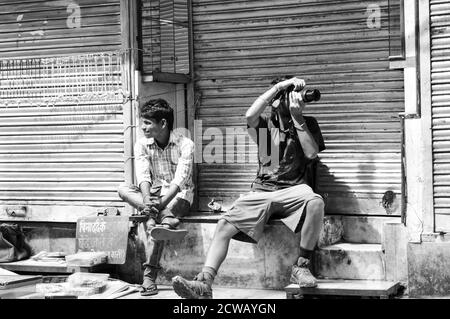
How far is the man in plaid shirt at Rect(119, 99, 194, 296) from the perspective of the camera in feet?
28.1

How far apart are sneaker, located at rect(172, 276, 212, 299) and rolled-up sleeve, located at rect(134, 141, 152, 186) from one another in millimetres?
1508

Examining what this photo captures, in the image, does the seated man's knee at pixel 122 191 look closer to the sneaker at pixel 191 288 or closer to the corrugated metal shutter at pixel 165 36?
the corrugated metal shutter at pixel 165 36

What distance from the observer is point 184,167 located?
28.8 feet

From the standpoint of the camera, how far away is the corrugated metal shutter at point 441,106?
26.1ft

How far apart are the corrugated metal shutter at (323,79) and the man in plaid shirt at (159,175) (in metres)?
0.70

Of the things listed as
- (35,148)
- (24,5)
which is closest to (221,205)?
(35,148)

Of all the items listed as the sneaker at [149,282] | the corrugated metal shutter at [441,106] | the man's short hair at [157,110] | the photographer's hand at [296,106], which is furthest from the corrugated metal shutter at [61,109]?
the corrugated metal shutter at [441,106]

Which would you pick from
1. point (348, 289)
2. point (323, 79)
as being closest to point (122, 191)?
point (323, 79)

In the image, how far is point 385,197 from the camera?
8.69 metres

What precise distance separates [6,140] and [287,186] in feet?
11.1

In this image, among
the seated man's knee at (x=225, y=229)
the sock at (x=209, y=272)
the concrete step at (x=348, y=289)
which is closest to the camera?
the concrete step at (x=348, y=289)

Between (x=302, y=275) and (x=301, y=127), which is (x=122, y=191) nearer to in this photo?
(x=301, y=127)

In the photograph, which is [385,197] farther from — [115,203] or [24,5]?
[24,5]

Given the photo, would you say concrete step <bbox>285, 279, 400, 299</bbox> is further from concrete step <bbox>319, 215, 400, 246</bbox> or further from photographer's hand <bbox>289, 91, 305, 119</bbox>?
photographer's hand <bbox>289, 91, 305, 119</bbox>
